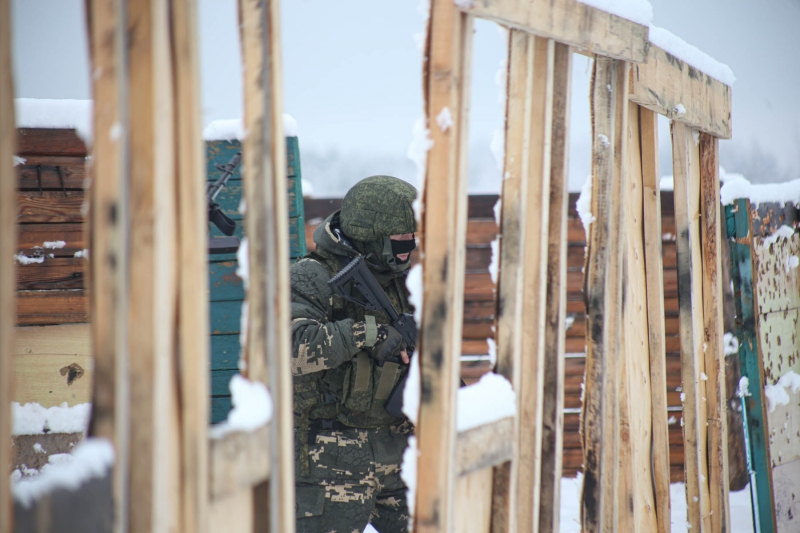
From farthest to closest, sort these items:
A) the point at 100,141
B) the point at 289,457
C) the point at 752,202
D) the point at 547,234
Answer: the point at 752,202 → the point at 547,234 → the point at 289,457 → the point at 100,141

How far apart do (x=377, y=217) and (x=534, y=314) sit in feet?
2.91

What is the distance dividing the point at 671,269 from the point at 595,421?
2.78 meters

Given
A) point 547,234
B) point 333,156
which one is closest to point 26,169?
point 547,234

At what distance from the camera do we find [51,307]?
255cm

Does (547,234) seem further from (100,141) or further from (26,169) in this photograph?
(26,169)

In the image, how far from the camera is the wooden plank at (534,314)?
1.65 meters

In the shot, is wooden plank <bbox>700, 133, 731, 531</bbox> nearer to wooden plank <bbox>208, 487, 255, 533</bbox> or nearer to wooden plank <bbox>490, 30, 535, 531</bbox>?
wooden plank <bbox>490, 30, 535, 531</bbox>

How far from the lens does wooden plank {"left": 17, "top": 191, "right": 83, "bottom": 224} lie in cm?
251

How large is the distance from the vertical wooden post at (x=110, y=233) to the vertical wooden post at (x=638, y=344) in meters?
1.71

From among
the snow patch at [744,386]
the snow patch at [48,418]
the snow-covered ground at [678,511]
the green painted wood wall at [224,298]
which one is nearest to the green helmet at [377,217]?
the green painted wood wall at [224,298]

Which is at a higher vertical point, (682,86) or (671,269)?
(682,86)

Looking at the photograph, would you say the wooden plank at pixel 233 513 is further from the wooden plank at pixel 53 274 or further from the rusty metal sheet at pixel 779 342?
the rusty metal sheet at pixel 779 342

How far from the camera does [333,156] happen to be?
26.2 meters

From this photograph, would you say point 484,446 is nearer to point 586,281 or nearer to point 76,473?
point 586,281
